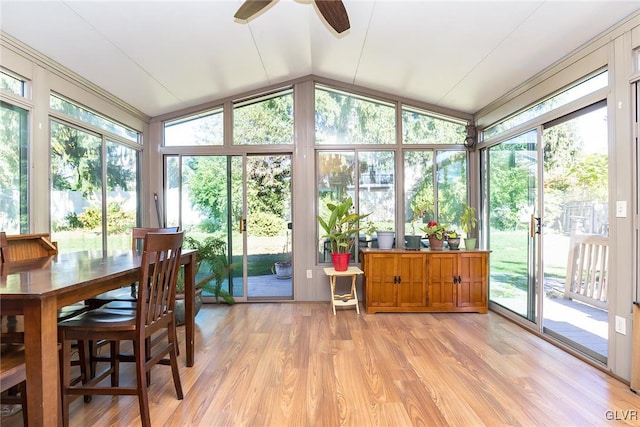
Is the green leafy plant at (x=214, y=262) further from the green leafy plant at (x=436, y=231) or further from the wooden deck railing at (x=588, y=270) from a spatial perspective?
the wooden deck railing at (x=588, y=270)

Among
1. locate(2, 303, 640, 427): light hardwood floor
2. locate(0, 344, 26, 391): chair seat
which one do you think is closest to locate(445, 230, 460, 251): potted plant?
locate(2, 303, 640, 427): light hardwood floor

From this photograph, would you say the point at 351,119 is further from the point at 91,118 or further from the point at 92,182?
the point at 92,182

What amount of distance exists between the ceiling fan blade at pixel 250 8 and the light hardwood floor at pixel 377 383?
8.18ft

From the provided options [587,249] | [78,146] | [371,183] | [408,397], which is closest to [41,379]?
[408,397]

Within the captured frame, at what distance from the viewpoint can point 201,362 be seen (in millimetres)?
2564

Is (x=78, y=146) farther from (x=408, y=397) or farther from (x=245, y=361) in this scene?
(x=408, y=397)

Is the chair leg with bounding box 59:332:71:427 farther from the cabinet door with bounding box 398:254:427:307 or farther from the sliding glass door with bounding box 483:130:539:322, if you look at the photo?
the sliding glass door with bounding box 483:130:539:322

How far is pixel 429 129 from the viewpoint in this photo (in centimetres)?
457

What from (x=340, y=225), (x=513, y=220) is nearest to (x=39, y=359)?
(x=340, y=225)

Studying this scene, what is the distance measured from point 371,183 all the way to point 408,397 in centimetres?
297

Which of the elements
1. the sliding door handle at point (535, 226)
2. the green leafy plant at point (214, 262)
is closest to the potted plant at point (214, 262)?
the green leafy plant at point (214, 262)

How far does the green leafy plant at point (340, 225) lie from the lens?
408 centimetres

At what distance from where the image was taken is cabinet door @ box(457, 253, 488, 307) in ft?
12.8

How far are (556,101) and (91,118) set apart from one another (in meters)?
4.61
